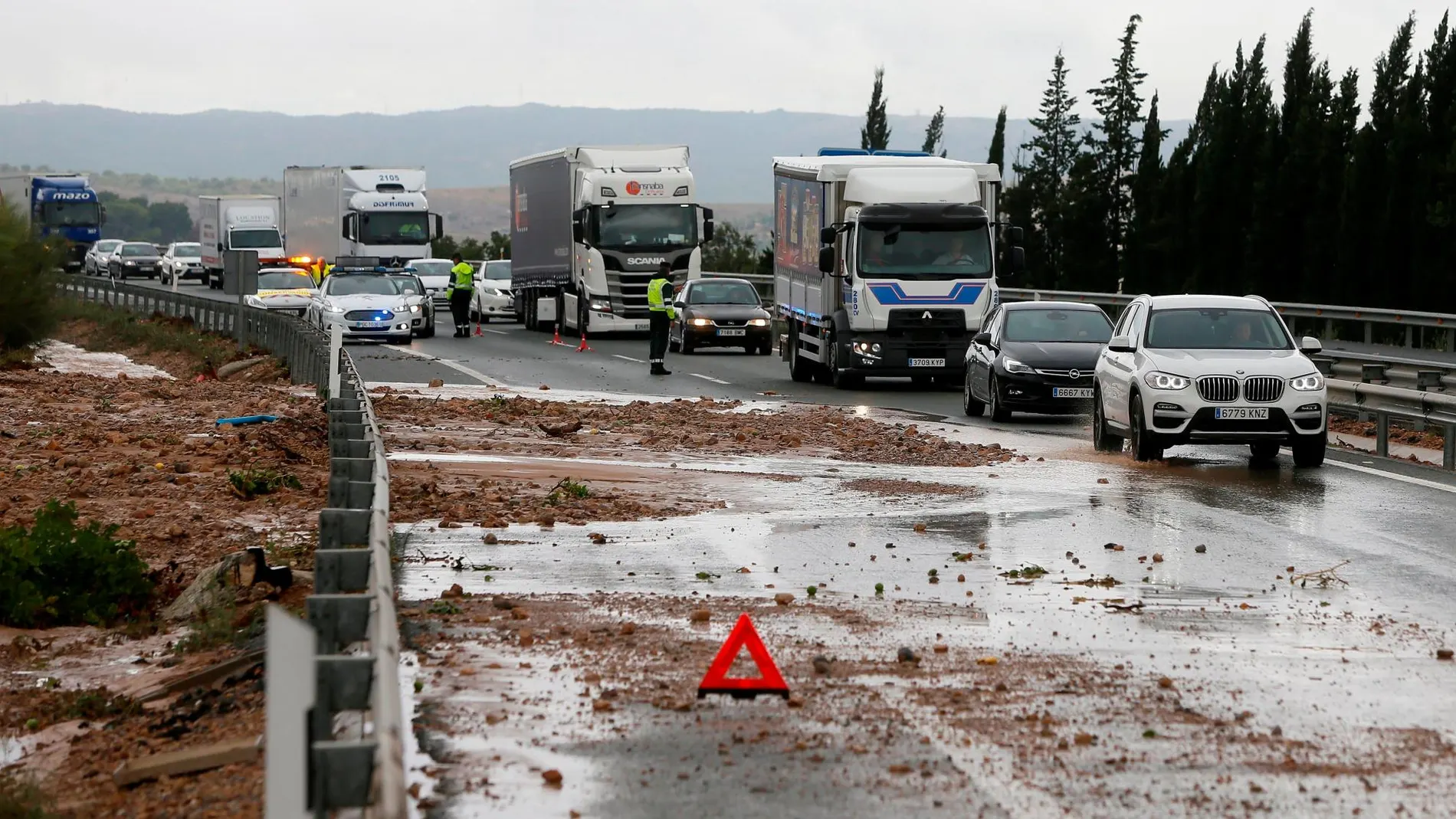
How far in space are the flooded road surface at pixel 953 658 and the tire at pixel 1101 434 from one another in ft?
15.2

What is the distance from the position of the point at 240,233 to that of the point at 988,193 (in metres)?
51.1

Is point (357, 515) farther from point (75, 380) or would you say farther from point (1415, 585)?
point (75, 380)

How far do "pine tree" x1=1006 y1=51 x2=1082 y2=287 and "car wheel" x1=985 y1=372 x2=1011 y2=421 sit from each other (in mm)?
47131

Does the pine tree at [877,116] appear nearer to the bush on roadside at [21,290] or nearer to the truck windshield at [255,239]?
the truck windshield at [255,239]

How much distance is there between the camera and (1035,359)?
25062mm

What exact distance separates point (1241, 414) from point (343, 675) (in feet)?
46.1

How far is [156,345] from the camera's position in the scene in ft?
139

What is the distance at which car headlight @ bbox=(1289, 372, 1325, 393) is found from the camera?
61.6ft

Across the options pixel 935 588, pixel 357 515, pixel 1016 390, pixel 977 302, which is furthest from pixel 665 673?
pixel 977 302

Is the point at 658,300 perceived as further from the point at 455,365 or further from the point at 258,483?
the point at 258,483

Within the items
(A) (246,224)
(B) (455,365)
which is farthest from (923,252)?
(A) (246,224)

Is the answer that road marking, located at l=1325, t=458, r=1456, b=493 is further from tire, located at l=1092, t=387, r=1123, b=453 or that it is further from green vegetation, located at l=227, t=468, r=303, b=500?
green vegetation, located at l=227, t=468, r=303, b=500

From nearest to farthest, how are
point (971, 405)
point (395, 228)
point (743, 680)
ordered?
point (743, 680) < point (971, 405) < point (395, 228)

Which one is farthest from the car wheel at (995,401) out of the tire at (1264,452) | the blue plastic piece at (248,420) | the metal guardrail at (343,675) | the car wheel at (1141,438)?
the metal guardrail at (343,675)
